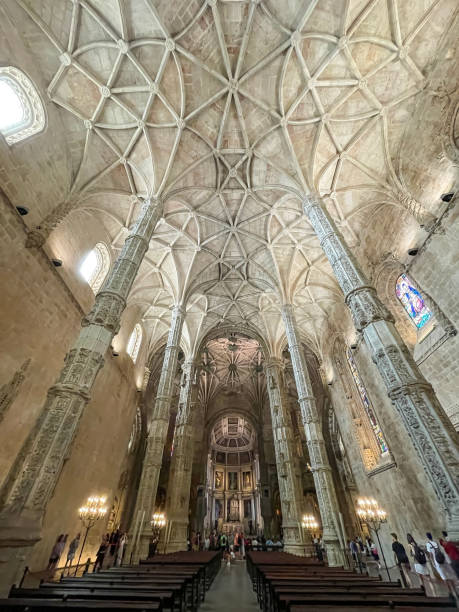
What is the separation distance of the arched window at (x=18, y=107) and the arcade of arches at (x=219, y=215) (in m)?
0.07

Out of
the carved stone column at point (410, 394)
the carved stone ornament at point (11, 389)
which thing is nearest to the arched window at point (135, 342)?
the carved stone ornament at point (11, 389)

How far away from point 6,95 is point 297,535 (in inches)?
921

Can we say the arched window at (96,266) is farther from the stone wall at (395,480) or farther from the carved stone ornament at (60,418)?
the stone wall at (395,480)

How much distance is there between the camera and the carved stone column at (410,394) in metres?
5.16

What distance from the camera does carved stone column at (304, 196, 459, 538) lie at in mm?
5164

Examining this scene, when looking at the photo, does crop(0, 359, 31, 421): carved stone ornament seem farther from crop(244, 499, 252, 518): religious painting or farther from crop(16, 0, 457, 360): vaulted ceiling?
crop(244, 499, 252, 518): religious painting

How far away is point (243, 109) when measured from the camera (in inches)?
512

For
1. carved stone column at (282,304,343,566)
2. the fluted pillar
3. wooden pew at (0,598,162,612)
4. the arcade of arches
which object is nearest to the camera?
wooden pew at (0,598,162,612)

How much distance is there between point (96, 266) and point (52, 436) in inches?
463

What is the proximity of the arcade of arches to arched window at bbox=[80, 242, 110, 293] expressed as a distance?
145mm

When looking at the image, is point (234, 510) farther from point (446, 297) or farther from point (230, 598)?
point (446, 297)

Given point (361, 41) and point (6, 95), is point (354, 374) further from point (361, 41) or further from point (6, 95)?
point (6, 95)

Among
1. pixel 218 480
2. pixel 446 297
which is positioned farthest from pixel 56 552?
pixel 218 480

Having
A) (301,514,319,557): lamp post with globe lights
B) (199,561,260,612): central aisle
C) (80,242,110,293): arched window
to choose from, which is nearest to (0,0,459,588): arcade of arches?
(80,242,110,293): arched window
